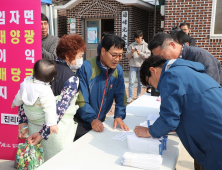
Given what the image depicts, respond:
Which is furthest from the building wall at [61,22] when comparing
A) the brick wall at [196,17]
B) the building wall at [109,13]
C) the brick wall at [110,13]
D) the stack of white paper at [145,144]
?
the stack of white paper at [145,144]

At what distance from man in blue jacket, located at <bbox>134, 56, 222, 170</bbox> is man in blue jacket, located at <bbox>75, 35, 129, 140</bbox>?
30.5 inches

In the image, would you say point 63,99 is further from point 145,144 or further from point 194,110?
point 194,110

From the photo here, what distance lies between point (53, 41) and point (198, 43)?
5.78 metres

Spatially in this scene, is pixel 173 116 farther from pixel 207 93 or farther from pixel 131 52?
pixel 131 52

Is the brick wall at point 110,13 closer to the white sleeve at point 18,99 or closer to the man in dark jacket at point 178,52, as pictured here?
the man in dark jacket at point 178,52

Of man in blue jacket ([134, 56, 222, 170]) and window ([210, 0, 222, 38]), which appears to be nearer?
man in blue jacket ([134, 56, 222, 170])

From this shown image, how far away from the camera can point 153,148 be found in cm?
169

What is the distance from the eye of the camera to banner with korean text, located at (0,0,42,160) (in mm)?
2881

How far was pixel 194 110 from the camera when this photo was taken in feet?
4.62

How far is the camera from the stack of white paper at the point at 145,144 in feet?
5.49

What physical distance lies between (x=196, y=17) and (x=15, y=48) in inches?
253

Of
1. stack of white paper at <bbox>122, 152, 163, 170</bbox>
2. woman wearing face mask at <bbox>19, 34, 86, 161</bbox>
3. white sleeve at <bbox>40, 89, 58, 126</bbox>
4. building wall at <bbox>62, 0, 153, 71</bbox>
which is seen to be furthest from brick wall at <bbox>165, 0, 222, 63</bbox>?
stack of white paper at <bbox>122, 152, 163, 170</bbox>

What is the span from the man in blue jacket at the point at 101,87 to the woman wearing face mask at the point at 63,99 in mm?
131

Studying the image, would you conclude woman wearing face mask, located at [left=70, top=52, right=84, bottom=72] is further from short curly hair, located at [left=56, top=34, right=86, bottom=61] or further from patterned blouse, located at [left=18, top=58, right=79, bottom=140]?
patterned blouse, located at [left=18, top=58, right=79, bottom=140]
